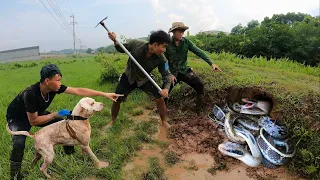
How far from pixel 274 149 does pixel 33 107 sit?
3.13 m

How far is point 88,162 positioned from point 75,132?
644 mm

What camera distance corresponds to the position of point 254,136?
14.4 ft

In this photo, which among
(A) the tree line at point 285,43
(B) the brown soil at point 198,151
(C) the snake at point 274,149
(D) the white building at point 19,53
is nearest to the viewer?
(B) the brown soil at point 198,151

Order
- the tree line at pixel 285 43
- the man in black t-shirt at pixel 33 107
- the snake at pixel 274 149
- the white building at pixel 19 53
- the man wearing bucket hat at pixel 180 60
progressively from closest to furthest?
1. the man in black t-shirt at pixel 33 107
2. the snake at pixel 274 149
3. the man wearing bucket hat at pixel 180 60
4. the tree line at pixel 285 43
5. the white building at pixel 19 53

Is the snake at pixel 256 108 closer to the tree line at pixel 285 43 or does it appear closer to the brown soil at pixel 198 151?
the brown soil at pixel 198 151

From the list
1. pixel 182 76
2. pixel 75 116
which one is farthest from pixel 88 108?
pixel 182 76

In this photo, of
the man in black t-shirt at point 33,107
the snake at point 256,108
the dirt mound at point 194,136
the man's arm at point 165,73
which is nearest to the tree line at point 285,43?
the snake at point 256,108

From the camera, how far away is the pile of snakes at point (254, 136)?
3.84 m

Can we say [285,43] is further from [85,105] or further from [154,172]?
[85,105]

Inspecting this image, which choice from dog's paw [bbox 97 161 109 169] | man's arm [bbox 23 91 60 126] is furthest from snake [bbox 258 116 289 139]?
man's arm [bbox 23 91 60 126]

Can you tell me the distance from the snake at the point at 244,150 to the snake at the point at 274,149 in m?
0.08

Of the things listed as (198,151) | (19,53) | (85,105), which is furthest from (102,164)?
(19,53)

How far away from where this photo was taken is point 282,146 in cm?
405

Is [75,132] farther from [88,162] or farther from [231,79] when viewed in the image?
[231,79]
